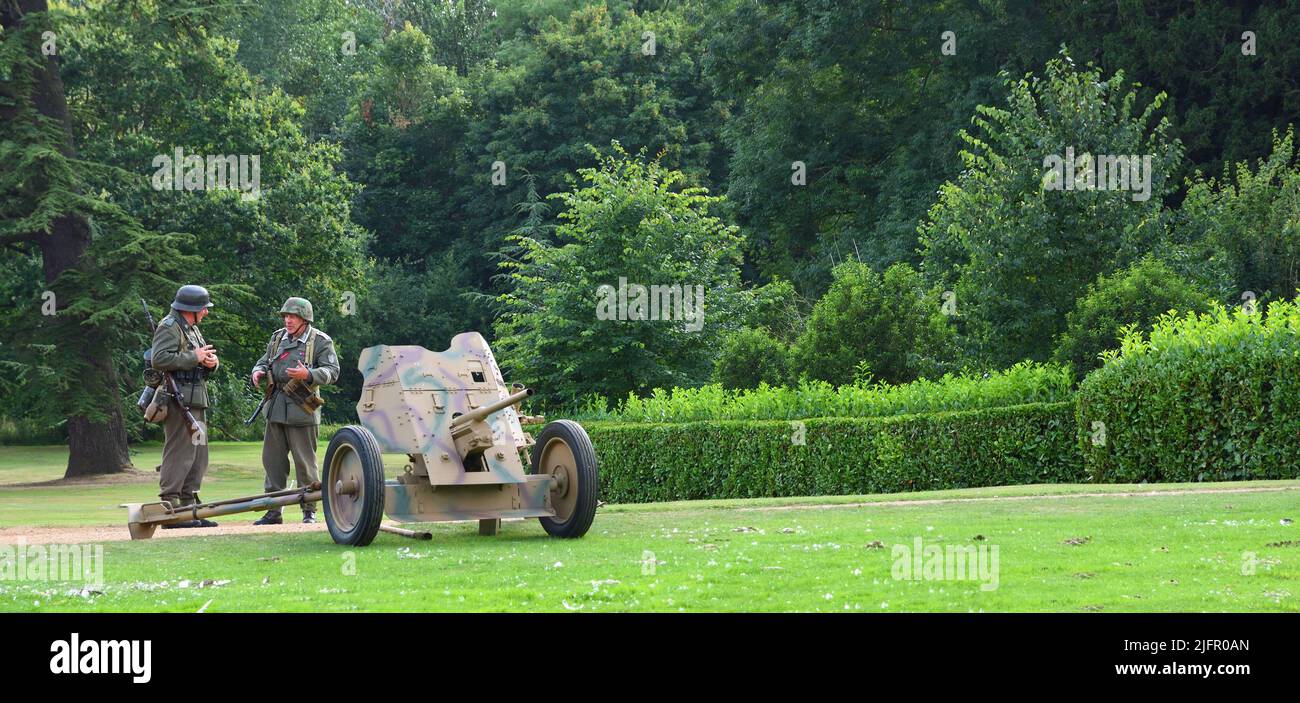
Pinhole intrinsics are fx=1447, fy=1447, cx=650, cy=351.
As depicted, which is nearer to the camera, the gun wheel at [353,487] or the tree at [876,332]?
the gun wheel at [353,487]

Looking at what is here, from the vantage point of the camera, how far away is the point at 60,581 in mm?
10516

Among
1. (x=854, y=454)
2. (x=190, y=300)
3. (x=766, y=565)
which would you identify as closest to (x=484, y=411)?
(x=766, y=565)

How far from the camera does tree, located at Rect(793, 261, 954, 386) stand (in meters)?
26.0

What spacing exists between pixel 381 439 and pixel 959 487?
995 centimetres

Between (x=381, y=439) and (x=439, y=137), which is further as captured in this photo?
(x=439, y=137)

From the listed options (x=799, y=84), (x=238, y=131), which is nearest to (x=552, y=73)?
(x=799, y=84)

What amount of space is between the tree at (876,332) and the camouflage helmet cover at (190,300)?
45.1ft

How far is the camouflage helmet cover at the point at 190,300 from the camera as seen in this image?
14.6 m

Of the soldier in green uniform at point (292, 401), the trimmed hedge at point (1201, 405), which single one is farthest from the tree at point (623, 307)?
the soldier in green uniform at point (292, 401)

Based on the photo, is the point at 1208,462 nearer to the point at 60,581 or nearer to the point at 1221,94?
the point at 60,581

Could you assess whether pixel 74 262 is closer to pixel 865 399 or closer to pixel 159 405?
pixel 865 399

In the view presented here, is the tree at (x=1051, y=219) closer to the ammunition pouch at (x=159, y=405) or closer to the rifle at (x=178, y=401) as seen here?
the rifle at (x=178, y=401)

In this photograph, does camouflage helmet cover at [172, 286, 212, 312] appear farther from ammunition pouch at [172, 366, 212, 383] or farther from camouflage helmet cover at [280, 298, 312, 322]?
camouflage helmet cover at [280, 298, 312, 322]

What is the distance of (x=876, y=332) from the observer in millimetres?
26250
